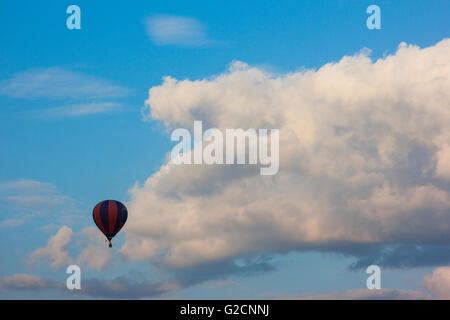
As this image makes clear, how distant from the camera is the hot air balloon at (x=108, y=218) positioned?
158500mm

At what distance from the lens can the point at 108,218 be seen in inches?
6240

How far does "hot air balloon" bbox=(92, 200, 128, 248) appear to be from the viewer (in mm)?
158500
